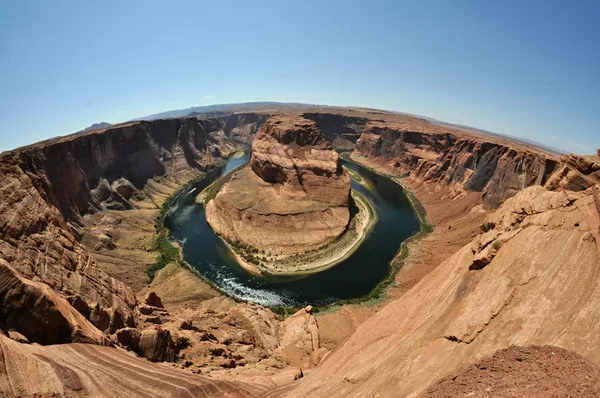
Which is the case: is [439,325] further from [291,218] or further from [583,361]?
[291,218]

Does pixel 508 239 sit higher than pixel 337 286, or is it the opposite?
pixel 508 239

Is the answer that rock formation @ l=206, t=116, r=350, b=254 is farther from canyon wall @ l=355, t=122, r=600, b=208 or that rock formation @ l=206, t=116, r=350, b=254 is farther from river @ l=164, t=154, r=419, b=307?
canyon wall @ l=355, t=122, r=600, b=208

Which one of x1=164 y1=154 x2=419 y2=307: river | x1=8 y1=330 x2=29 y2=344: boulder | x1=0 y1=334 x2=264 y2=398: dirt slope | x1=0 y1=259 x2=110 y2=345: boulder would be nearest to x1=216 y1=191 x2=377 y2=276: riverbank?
x1=164 y1=154 x2=419 y2=307: river

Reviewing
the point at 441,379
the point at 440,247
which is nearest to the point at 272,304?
the point at 440,247

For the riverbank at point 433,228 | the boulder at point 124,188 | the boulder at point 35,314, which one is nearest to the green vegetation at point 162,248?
the boulder at point 124,188

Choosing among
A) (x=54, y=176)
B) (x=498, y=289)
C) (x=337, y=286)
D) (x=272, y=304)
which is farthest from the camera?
(x=54, y=176)

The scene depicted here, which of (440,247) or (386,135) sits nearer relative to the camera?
(440,247)

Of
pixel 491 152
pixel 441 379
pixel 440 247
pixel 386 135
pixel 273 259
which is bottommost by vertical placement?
pixel 273 259
